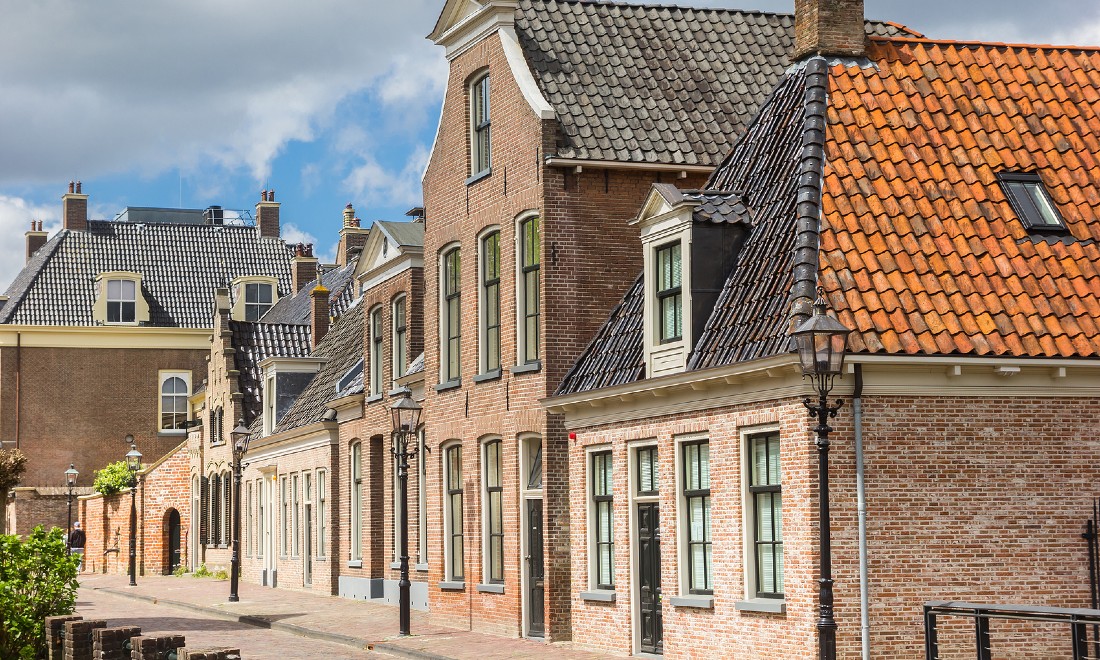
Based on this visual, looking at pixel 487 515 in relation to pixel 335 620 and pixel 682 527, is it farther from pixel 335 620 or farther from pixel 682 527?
pixel 682 527

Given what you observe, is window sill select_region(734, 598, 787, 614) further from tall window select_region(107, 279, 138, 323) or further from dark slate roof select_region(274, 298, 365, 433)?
tall window select_region(107, 279, 138, 323)

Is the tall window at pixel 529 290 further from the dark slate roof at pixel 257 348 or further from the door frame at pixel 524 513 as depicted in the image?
the dark slate roof at pixel 257 348

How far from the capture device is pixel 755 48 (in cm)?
2511

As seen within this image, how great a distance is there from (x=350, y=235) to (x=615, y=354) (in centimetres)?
3922

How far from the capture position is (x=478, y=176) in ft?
82.0

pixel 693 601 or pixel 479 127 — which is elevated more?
pixel 479 127

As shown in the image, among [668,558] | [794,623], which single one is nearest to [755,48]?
[668,558]

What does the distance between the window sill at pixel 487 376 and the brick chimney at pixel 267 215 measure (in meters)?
45.8

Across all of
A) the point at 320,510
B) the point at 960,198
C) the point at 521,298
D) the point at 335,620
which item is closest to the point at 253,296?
the point at 320,510

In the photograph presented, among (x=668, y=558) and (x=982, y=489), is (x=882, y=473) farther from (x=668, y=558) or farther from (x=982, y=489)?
(x=668, y=558)

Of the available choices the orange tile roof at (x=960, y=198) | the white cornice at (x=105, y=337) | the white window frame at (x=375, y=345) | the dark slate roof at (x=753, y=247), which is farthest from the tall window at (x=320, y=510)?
the white cornice at (x=105, y=337)

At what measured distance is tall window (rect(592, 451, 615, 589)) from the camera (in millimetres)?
21016

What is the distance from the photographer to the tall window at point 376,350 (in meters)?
33.1

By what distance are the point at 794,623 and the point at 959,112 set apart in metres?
6.74
